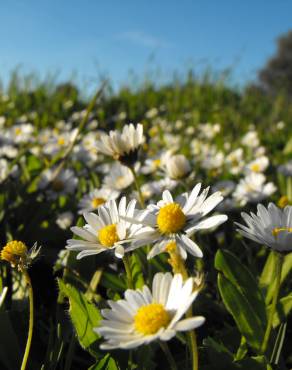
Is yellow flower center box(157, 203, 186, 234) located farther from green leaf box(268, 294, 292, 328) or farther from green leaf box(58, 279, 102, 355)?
green leaf box(268, 294, 292, 328)

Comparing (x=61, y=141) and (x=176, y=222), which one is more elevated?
(x=61, y=141)

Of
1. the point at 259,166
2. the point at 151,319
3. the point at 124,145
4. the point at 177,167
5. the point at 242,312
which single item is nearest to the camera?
the point at 151,319

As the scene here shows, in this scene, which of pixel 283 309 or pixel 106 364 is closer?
pixel 106 364

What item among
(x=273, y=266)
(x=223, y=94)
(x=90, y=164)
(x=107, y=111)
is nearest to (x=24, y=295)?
(x=273, y=266)

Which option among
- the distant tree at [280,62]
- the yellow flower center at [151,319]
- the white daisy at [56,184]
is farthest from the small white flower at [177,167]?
the distant tree at [280,62]

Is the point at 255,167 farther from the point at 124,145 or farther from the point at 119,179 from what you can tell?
the point at 124,145

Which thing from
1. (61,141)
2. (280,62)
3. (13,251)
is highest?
(280,62)

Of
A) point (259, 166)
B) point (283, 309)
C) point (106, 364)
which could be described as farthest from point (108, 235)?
point (259, 166)
